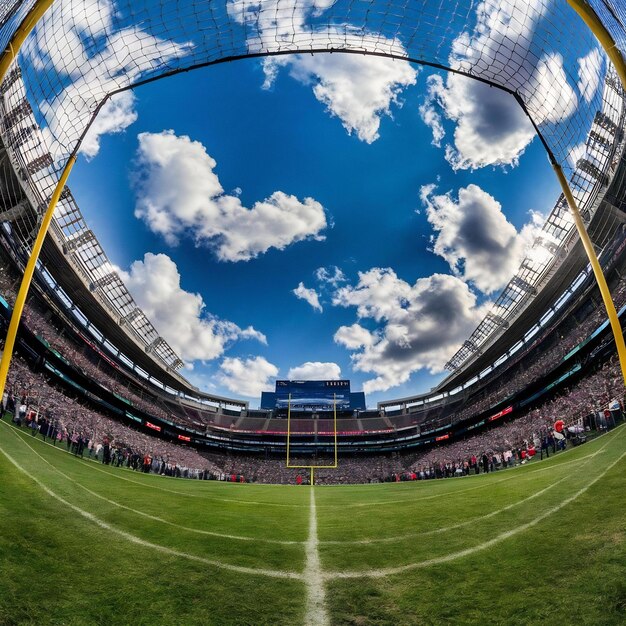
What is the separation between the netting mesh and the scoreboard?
63635mm

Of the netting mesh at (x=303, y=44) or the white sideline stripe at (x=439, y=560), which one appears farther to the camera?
the netting mesh at (x=303, y=44)

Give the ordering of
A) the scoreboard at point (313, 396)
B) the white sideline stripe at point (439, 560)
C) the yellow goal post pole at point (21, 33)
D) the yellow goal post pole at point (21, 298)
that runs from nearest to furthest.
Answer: the white sideline stripe at point (439, 560) → the yellow goal post pole at point (21, 33) → the yellow goal post pole at point (21, 298) → the scoreboard at point (313, 396)

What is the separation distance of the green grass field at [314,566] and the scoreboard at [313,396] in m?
63.3

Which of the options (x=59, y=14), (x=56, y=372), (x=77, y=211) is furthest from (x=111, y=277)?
(x=59, y=14)

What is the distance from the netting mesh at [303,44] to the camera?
6.48m

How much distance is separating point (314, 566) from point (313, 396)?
67006 millimetres

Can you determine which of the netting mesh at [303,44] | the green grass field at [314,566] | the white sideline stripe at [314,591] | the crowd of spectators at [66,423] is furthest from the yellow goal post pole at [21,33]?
the crowd of spectators at [66,423]

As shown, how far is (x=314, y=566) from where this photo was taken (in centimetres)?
423

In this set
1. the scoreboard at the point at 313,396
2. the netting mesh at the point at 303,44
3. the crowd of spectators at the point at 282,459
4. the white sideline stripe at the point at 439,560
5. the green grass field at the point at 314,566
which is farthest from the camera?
the scoreboard at the point at 313,396

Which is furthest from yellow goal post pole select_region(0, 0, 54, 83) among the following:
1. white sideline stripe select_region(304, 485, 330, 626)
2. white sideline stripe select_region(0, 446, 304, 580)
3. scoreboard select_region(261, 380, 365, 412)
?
scoreboard select_region(261, 380, 365, 412)

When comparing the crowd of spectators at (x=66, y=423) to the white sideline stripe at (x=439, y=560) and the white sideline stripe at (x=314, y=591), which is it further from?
the white sideline stripe at (x=439, y=560)

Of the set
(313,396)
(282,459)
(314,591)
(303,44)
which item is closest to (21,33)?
(303,44)

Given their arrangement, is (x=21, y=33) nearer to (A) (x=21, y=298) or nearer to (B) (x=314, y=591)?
(A) (x=21, y=298)

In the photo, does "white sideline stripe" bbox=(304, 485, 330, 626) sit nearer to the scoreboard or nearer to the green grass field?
the green grass field
